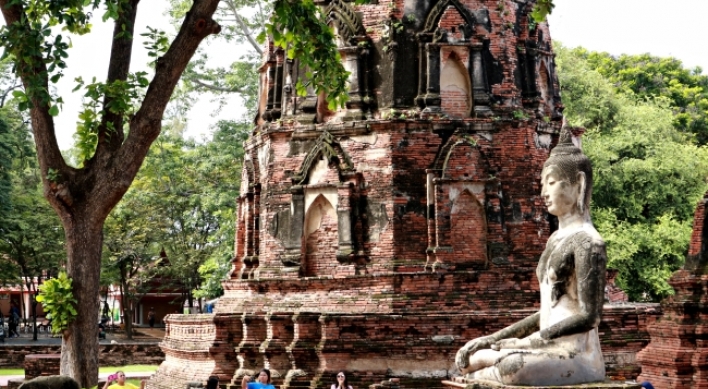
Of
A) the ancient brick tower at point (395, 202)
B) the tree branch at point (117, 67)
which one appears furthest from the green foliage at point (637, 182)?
the tree branch at point (117, 67)

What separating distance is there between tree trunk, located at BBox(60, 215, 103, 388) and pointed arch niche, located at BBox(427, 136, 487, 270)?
291 inches

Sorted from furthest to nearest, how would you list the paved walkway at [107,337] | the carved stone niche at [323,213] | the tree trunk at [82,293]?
the paved walkway at [107,337] → the carved stone niche at [323,213] → the tree trunk at [82,293]

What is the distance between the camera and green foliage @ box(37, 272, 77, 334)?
34.1 ft

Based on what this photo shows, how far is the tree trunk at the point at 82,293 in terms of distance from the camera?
10.6 meters

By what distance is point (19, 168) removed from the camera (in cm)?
3291

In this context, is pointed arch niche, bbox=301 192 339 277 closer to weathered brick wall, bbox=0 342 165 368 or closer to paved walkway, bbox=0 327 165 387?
weathered brick wall, bbox=0 342 165 368

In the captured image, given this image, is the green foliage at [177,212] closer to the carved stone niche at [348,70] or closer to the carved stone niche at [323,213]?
the carved stone niche at [348,70]

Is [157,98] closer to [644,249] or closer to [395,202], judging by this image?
[395,202]

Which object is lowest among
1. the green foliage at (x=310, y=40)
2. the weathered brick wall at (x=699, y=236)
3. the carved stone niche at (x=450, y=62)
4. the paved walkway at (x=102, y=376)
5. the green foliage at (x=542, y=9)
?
the paved walkway at (x=102, y=376)

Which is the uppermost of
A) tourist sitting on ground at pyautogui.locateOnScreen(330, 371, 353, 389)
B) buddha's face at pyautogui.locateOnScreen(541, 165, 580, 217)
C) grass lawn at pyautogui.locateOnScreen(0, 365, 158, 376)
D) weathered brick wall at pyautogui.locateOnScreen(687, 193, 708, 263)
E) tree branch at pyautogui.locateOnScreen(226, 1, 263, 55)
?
tree branch at pyautogui.locateOnScreen(226, 1, 263, 55)

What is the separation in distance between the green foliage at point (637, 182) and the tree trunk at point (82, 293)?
17.3 metres

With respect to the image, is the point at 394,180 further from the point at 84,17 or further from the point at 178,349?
the point at 84,17

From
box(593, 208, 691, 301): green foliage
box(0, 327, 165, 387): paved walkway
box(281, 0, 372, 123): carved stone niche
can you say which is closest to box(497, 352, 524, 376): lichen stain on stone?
box(281, 0, 372, 123): carved stone niche

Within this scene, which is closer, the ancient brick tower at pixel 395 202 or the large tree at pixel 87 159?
the large tree at pixel 87 159
